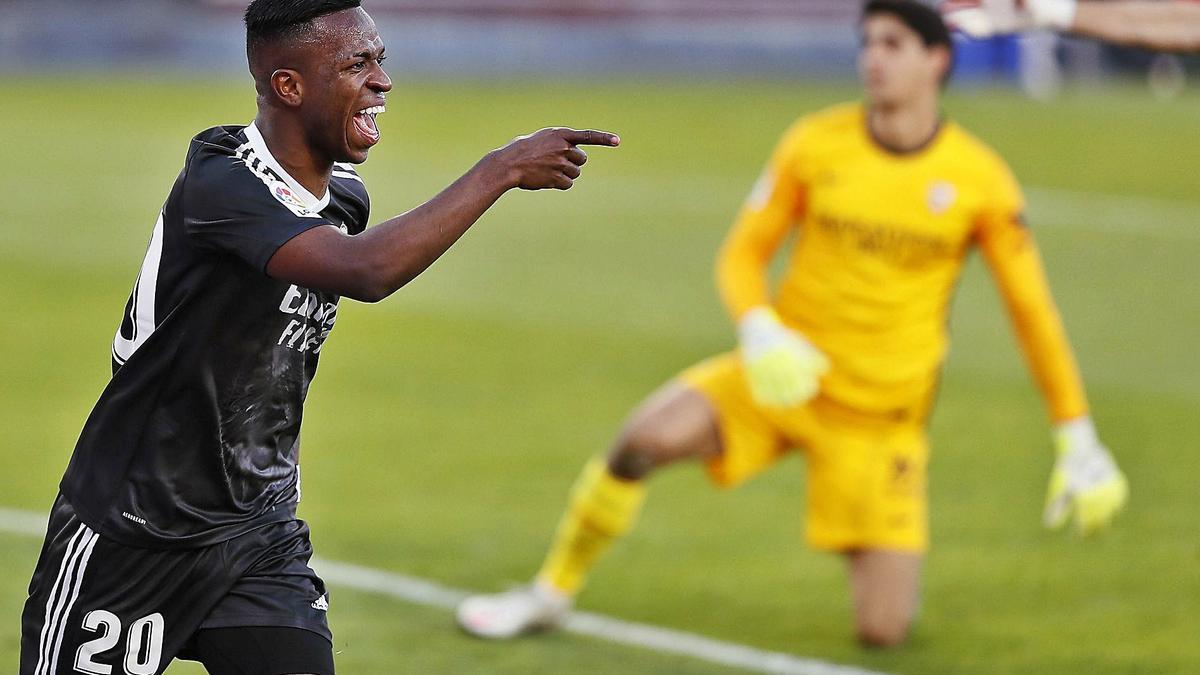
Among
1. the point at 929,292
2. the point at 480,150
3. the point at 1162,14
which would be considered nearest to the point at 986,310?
the point at 929,292

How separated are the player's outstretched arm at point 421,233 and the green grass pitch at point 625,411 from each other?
290cm

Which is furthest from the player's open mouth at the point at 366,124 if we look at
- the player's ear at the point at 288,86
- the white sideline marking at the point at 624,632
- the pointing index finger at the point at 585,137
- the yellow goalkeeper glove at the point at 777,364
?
the white sideline marking at the point at 624,632

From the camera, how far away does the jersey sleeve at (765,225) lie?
666cm

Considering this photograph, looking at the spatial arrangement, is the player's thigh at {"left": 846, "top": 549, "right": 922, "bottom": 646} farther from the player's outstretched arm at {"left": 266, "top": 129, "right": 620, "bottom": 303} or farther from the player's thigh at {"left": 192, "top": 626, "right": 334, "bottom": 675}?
the player's outstretched arm at {"left": 266, "top": 129, "right": 620, "bottom": 303}

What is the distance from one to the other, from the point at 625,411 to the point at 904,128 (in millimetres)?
3915

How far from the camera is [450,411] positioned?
10.3 meters

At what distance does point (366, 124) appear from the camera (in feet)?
12.4

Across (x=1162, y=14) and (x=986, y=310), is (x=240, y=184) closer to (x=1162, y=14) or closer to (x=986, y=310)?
(x=1162, y=14)

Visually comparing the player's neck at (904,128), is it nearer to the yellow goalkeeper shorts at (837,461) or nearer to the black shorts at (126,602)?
the yellow goalkeeper shorts at (837,461)

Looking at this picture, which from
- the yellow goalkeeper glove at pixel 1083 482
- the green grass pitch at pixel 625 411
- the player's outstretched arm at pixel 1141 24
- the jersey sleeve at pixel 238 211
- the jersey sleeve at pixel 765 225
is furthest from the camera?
the green grass pitch at pixel 625 411

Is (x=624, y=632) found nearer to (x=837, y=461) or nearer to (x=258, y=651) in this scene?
(x=837, y=461)

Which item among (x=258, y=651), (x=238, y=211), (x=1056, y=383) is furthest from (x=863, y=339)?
(x=238, y=211)

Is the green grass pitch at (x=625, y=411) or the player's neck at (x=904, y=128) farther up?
the player's neck at (x=904, y=128)

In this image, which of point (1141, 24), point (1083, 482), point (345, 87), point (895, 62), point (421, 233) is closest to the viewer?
point (421, 233)
